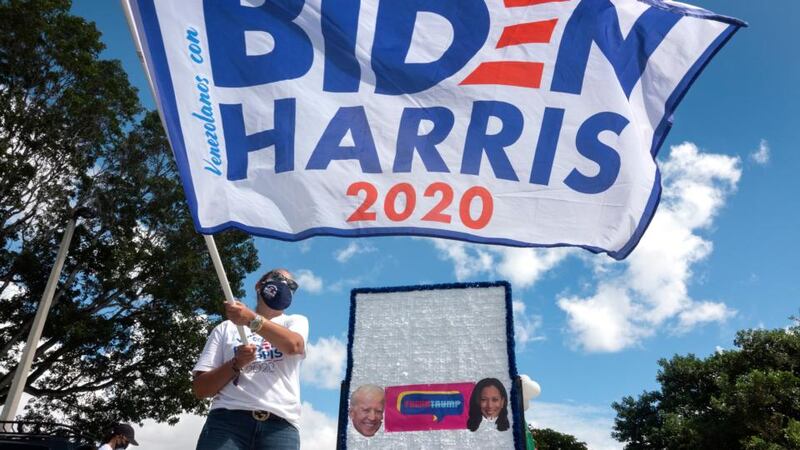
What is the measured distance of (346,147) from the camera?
3.38 meters

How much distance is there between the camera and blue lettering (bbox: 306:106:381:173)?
131 inches

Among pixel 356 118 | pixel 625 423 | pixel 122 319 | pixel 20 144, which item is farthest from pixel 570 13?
pixel 625 423

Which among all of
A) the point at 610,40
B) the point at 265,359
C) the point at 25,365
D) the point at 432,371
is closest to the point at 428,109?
the point at 610,40

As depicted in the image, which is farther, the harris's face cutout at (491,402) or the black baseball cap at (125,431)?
the harris's face cutout at (491,402)

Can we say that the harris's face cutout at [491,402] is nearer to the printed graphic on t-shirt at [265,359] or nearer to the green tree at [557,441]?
the printed graphic on t-shirt at [265,359]

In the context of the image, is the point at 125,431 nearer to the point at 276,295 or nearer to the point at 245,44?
the point at 276,295

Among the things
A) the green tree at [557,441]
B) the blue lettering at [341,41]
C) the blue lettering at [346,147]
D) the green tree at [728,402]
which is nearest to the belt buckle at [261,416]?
the blue lettering at [346,147]

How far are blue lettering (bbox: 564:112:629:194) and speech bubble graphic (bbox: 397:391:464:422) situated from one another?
4501 millimetres

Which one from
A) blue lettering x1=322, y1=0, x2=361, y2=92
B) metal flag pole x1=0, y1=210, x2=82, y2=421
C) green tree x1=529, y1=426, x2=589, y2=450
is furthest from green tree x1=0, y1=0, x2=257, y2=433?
green tree x1=529, y1=426, x2=589, y2=450

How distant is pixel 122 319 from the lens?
52.3ft

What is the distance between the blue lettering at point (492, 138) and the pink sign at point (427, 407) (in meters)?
4.51

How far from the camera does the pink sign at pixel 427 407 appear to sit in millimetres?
7387

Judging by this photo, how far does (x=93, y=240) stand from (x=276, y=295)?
14.3 metres

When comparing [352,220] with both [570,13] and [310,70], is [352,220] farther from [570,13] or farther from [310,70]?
[570,13]
